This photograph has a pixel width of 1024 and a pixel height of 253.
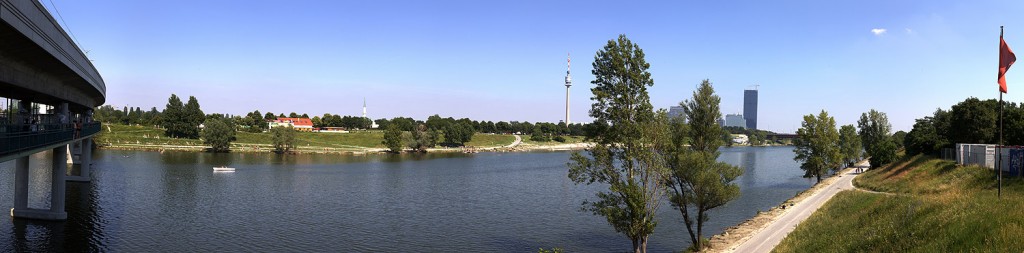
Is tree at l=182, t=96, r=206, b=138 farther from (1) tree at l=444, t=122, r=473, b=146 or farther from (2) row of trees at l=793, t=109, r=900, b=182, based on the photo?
(2) row of trees at l=793, t=109, r=900, b=182

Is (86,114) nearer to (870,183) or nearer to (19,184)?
(19,184)

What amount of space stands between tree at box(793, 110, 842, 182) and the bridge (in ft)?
264

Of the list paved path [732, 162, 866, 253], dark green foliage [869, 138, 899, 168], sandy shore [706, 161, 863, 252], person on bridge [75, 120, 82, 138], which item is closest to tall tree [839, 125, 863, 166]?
dark green foliage [869, 138, 899, 168]

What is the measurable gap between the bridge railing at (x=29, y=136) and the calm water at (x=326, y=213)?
7205 millimetres

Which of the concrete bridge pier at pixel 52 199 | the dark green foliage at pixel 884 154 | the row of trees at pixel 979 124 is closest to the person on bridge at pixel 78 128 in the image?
the concrete bridge pier at pixel 52 199

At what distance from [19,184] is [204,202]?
51.7 feet

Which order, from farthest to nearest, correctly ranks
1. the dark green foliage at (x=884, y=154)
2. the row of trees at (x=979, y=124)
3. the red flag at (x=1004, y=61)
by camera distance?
1. the dark green foliage at (x=884, y=154)
2. the row of trees at (x=979, y=124)
3. the red flag at (x=1004, y=61)

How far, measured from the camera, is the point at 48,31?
73.7 feet

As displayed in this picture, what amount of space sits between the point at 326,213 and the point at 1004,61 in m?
48.3

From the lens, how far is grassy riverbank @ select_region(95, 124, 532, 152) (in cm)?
13412

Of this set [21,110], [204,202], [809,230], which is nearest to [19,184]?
[21,110]

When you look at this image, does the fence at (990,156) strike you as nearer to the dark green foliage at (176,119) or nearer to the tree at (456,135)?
the tree at (456,135)

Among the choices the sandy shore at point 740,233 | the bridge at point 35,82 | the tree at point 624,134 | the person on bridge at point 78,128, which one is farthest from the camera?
the person on bridge at point 78,128

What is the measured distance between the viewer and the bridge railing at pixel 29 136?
74.6ft
